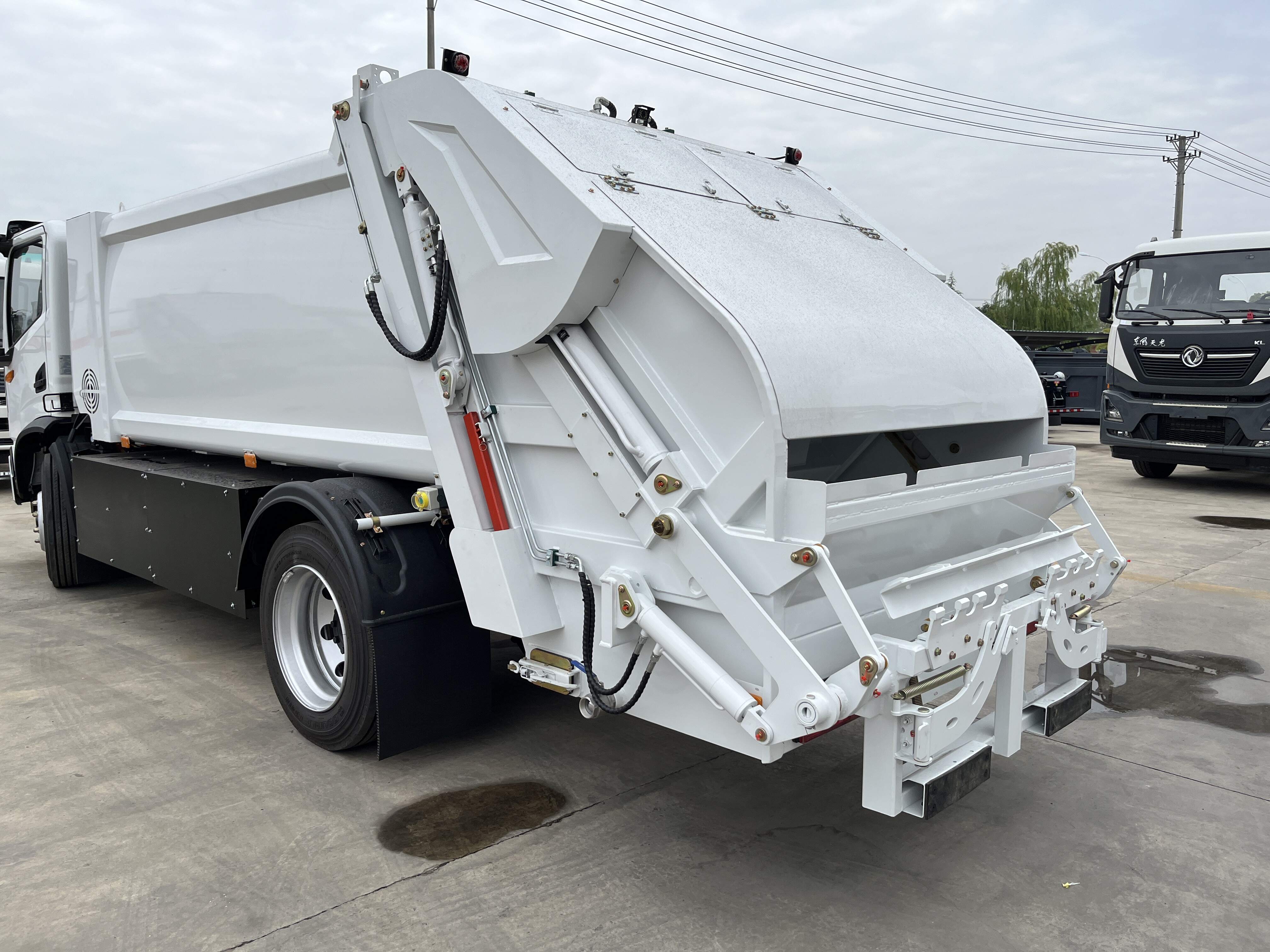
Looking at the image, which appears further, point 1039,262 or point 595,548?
point 1039,262

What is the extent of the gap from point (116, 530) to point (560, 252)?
428cm

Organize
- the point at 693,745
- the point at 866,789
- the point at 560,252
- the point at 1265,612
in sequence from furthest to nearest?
the point at 1265,612, the point at 693,745, the point at 560,252, the point at 866,789

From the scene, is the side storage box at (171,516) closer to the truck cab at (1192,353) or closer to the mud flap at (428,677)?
the mud flap at (428,677)

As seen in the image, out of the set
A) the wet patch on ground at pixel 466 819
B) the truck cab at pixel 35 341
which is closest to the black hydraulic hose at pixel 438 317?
the wet patch on ground at pixel 466 819

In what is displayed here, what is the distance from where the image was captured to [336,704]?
397cm

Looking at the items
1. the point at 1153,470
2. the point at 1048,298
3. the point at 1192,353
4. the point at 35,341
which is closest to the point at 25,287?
the point at 35,341

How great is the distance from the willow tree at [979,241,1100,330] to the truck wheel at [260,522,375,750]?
43056 mm

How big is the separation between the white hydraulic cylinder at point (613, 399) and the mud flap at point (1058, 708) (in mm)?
1616

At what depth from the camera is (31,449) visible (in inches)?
291

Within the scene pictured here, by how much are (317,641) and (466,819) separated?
4.19ft

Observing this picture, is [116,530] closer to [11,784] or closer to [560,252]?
[11,784]

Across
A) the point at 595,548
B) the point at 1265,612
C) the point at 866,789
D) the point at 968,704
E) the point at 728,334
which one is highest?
the point at 728,334

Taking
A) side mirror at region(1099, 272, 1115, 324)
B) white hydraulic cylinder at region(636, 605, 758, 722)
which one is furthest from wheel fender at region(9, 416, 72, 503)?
side mirror at region(1099, 272, 1115, 324)

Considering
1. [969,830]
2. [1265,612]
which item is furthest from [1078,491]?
[1265,612]
